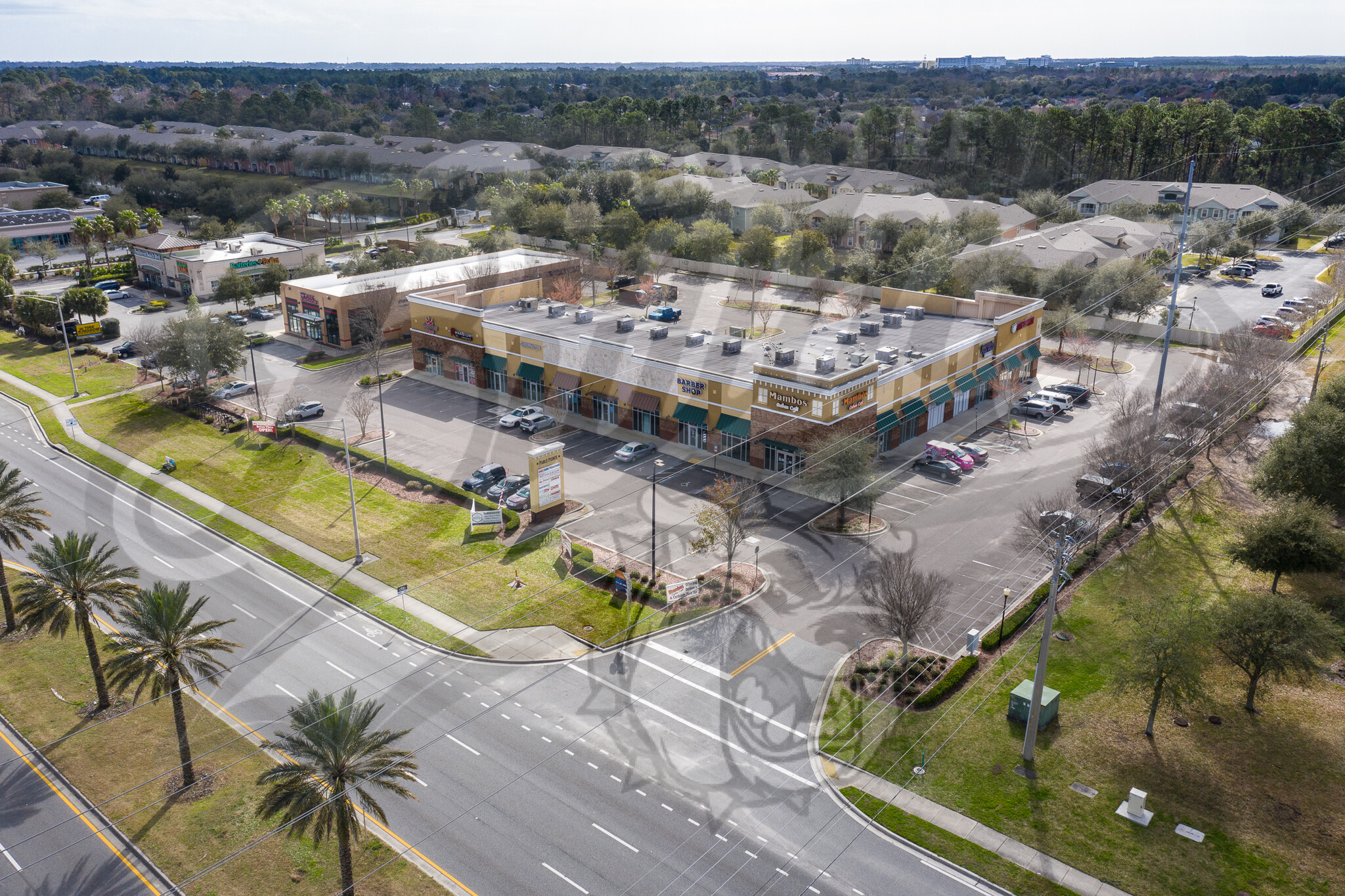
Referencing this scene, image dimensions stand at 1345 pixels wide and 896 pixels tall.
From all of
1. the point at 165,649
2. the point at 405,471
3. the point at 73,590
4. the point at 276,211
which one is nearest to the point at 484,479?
the point at 405,471

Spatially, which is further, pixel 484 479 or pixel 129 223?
pixel 129 223

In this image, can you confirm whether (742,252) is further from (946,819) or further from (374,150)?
(374,150)

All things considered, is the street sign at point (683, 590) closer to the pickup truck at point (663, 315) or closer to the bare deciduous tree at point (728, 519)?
the bare deciduous tree at point (728, 519)

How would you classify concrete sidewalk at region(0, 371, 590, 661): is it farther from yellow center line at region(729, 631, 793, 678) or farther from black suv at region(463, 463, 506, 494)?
black suv at region(463, 463, 506, 494)

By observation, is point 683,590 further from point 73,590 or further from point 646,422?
point 73,590

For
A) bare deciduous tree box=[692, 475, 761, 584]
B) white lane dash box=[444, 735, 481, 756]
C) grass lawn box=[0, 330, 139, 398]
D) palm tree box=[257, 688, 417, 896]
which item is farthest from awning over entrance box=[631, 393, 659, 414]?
grass lawn box=[0, 330, 139, 398]

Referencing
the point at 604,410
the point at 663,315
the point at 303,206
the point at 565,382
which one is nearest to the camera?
the point at 604,410
